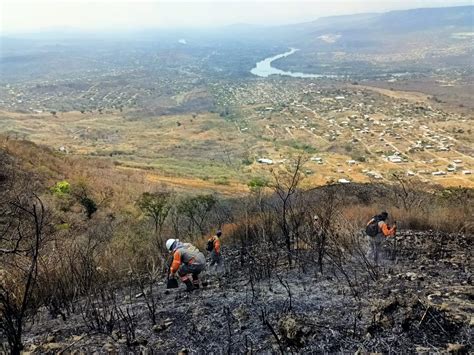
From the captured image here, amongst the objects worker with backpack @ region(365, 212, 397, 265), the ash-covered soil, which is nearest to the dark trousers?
the ash-covered soil

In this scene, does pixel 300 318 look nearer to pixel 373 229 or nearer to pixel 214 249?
pixel 214 249


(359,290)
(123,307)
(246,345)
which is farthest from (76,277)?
Answer: (359,290)

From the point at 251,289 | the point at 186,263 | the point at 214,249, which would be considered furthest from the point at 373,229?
the point at 186,263

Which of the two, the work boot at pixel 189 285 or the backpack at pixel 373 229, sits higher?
the backpack at pixel 373 229

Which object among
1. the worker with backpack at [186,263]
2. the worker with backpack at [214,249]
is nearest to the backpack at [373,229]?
the worker with backpack at [214,249]

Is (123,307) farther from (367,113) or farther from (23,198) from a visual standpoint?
(367,113)

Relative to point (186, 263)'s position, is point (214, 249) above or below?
below

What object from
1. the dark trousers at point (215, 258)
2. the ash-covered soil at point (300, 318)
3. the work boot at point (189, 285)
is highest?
the ash-covered soil at point (300, 318)

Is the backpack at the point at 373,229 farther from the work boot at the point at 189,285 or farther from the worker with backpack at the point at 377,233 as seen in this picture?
the work boot at the point at 189,285

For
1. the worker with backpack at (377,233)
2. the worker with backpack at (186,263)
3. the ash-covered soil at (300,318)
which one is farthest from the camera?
the worker with backpack at (377,233)
